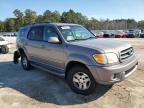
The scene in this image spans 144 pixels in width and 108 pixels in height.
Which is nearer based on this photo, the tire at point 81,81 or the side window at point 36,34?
the tire at point 81,81

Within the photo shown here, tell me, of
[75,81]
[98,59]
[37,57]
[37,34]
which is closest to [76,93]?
[75,81]

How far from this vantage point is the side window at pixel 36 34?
23.6 feet

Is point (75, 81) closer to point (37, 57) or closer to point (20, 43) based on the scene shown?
point (37, 57)

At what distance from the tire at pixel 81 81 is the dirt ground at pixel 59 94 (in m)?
0.16

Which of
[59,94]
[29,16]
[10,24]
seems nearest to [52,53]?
[59,94]

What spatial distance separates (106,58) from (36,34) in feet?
11.3

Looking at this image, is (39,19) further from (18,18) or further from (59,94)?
(59,94)

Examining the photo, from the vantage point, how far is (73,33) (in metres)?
6.41

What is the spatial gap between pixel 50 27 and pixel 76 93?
7.60 feet

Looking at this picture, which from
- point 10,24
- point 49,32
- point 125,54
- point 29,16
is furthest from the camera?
point 10,24

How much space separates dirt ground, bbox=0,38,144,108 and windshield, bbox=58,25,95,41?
1.48 m

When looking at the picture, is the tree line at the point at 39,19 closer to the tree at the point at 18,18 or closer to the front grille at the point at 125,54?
the tree at the point at 18,18

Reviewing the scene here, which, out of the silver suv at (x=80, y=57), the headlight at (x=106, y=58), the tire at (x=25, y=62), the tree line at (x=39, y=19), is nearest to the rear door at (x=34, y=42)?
the silver suv at (x=80, y=57)

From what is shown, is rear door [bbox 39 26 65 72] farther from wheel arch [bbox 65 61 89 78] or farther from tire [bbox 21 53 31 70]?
tire [bbox 21 53 31 70]
